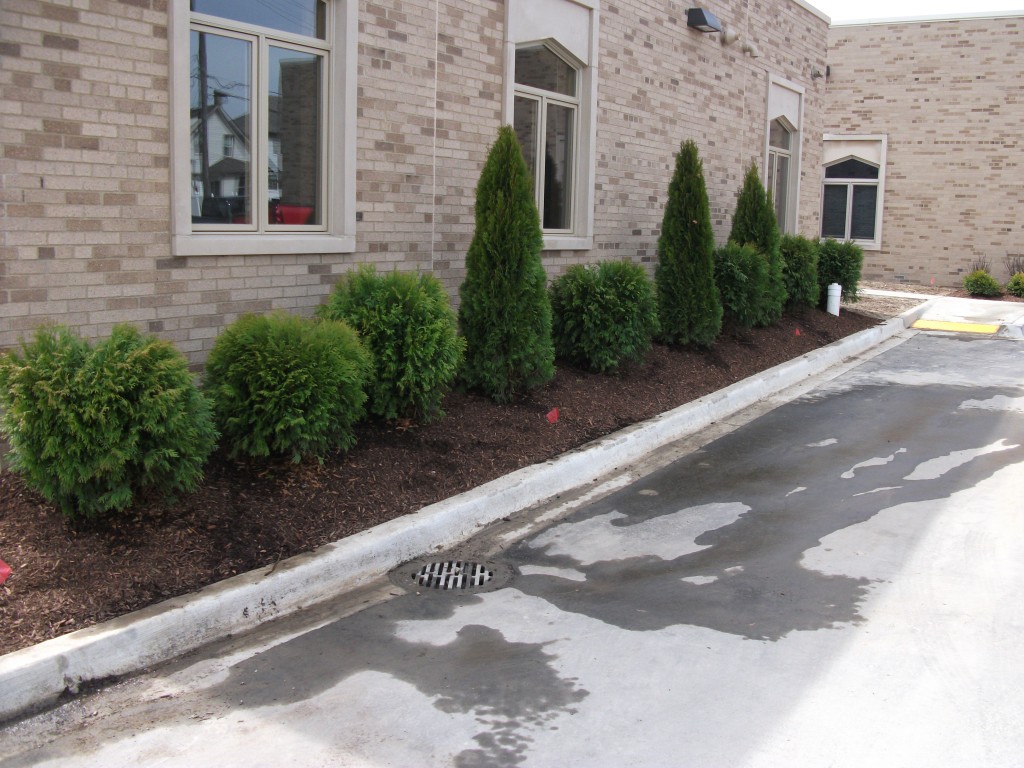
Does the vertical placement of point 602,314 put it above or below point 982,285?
below

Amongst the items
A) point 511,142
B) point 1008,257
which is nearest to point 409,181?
point 511,142

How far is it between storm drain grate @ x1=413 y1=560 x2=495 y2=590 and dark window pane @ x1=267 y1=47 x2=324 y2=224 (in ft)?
10.9

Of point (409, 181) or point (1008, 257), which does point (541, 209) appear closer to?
point (409, 181)

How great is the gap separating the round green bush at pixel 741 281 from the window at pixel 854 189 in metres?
15.6

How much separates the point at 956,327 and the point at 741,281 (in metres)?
7.50

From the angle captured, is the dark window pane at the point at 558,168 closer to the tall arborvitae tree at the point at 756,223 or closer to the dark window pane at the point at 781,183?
the tall arborvitae tree at the point at 756,223

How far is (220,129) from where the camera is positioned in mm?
7078

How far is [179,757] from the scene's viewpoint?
12.1ft

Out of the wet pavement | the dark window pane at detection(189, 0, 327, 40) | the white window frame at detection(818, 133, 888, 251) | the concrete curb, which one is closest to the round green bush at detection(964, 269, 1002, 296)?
the white window frame at detection(818, 133, 888, 251)

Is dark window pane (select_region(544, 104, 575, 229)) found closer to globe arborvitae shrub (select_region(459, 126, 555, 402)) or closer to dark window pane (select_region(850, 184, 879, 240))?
globe arborvitae shrub (select_region(459, 126, 555, 402))

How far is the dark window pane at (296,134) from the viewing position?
7531 millimetres

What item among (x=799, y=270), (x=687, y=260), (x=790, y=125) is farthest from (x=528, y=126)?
(x=790, y=125)

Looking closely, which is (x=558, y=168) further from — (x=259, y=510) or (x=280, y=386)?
(x=259, y=510)

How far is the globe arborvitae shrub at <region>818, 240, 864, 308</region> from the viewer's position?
15.9 meters
